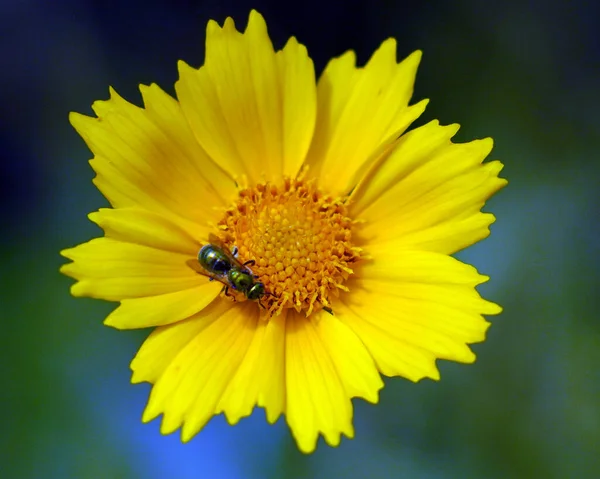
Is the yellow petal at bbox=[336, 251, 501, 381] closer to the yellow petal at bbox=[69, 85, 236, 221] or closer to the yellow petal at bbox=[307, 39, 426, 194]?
the yellow petal at bbox=[307, 39, 426, 194]

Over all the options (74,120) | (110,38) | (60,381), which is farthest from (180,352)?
(110,38)

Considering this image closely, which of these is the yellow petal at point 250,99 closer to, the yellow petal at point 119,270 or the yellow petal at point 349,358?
the yellow petal at point 119,270

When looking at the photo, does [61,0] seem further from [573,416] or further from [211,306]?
[573,416]

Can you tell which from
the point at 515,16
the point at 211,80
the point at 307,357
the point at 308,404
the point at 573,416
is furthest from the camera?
the point at 515,16

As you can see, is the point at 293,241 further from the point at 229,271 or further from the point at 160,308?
the point at 160,308

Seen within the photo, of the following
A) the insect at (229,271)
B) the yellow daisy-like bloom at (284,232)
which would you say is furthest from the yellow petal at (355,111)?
the insect at (229,271)

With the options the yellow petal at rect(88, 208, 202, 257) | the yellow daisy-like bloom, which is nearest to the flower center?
the yellow daisy-like bloom
